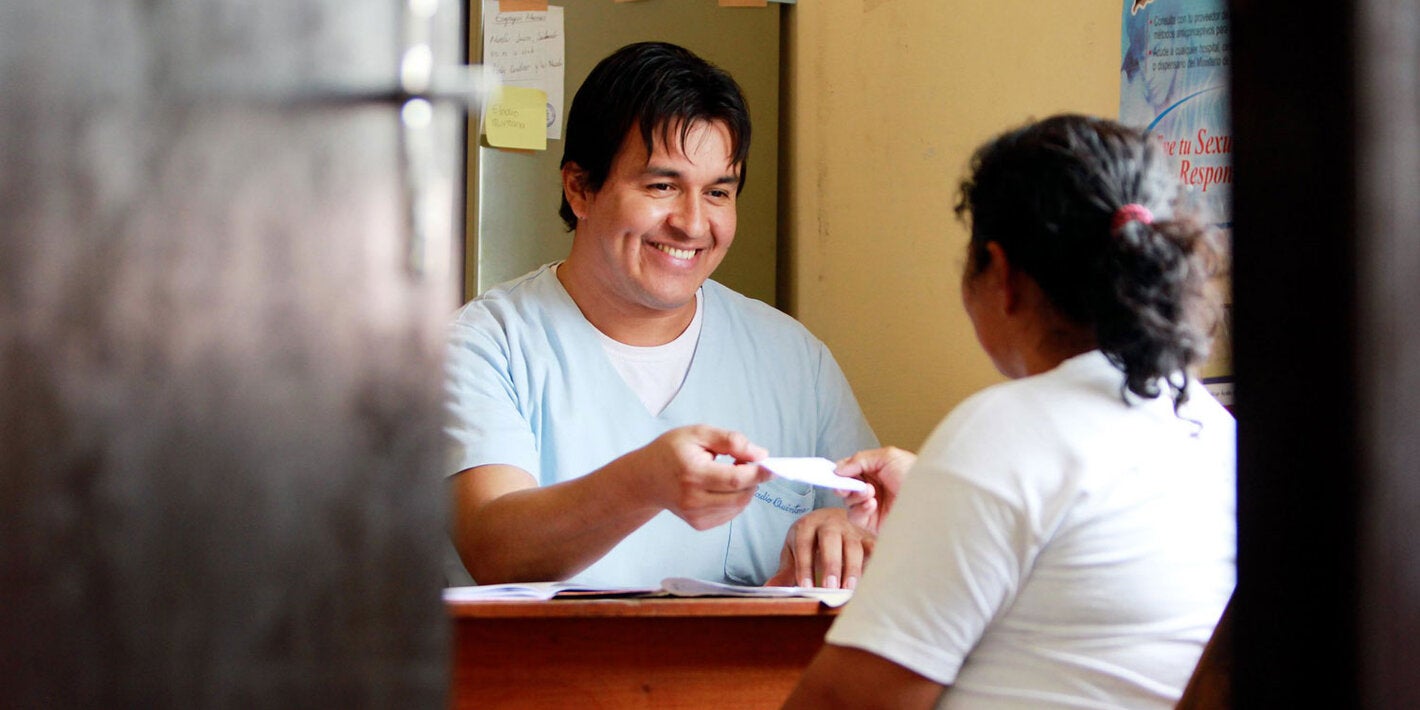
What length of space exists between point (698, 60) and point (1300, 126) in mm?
1702

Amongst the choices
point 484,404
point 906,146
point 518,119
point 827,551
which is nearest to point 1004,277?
point 827,551

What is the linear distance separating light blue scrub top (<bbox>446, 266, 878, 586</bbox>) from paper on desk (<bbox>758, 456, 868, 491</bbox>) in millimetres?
386

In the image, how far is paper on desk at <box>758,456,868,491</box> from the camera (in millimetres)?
1440

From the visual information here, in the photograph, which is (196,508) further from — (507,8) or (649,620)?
(507,8)

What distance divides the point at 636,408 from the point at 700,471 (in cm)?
52

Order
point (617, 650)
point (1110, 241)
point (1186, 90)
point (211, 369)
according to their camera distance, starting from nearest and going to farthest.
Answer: point (211, 369)
point (1110, 241)
point (617, 650)
point (1186, 90)

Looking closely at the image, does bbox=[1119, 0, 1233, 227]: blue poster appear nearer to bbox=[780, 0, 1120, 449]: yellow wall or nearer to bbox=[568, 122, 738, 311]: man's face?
bbox=[780, 0, 1120, 449]: yellow wall

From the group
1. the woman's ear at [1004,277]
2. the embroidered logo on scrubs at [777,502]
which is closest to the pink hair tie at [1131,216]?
the woman's ear at [1004,277]

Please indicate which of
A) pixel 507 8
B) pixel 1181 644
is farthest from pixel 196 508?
pixel 507 8

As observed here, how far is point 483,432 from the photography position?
5.95 ft

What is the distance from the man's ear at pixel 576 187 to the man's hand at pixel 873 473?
70 cm

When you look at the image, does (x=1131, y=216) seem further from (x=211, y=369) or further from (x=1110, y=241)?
(x=211, y=369)

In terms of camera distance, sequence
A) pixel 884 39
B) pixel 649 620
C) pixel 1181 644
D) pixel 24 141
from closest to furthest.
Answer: pixel 24 141 < pixel 1181 644 < pixel 649 620 < pixel 884 39

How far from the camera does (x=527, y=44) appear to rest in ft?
9.16
